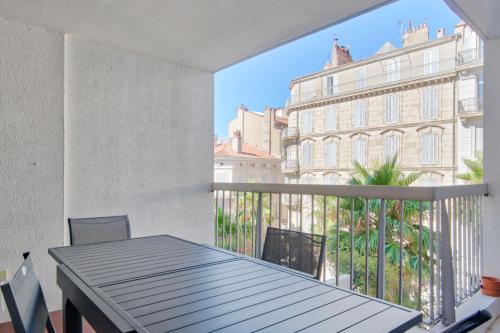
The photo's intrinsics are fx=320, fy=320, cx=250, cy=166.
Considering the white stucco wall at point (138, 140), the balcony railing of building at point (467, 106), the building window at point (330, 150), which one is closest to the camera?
the white stucco wall at point (138, 140)

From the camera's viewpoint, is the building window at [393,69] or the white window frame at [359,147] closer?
the white window frame at [359,147]

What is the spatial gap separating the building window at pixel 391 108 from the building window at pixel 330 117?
1921 mm

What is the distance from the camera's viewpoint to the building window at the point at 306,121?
12.2m

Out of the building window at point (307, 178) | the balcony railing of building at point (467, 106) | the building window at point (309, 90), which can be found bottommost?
the building window at point (307, 178)

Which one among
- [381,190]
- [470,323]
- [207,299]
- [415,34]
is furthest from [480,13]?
[415,34]

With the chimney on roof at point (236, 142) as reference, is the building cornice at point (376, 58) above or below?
above

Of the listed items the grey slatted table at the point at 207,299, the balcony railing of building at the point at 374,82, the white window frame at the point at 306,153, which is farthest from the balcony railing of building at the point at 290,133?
the grey slatted table at the point at 207,299

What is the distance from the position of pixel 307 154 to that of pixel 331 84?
2.91m

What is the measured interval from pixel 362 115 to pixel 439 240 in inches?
418

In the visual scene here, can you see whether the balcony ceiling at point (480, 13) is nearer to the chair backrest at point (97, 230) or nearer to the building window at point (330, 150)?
the chair backrest at point (97, 230)

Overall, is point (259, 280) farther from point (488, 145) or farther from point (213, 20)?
point (488, 145)

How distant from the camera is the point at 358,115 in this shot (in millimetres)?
12109

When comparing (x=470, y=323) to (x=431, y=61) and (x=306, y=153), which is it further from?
(x=431, y=61)

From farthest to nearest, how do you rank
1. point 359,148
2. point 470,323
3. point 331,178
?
point 359,148 → point 331,178 → point 470,323
